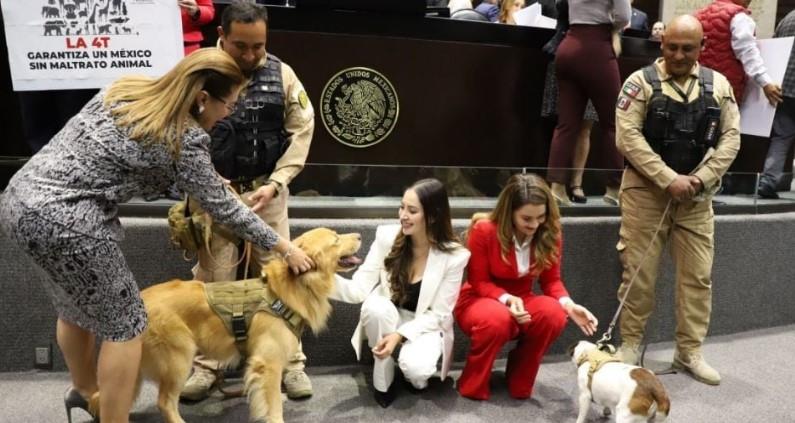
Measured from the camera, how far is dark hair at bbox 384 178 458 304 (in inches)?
119

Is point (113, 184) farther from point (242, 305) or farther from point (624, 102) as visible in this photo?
point (624, 102)

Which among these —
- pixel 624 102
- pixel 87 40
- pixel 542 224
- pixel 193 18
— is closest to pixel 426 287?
pixel 542 224

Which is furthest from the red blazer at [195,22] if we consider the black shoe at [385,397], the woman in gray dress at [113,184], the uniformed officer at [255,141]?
the black shoe at [385,397]

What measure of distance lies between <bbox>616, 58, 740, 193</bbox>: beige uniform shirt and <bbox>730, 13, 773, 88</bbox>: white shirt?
3.65 feet

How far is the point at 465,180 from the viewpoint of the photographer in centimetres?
373

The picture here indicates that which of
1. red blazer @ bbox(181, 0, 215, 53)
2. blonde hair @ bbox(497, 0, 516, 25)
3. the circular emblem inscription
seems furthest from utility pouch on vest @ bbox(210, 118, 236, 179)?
blonde hair @ bbox(497, 0, 516, 25)

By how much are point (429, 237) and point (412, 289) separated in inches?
10.9

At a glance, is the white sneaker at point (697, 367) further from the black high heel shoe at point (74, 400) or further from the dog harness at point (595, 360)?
the black high heel shoe at point (74, 400)

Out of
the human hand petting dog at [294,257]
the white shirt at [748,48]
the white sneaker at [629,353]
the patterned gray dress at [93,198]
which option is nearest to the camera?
the patterned gray dress at [93,198]

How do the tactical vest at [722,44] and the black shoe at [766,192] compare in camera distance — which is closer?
the tactical vest at [722,44]

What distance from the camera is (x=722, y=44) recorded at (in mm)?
4438

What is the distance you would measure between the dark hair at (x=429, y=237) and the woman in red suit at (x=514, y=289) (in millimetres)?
217

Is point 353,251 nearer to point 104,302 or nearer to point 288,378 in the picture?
point 288,378

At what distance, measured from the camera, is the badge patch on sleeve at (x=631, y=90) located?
3.37m
